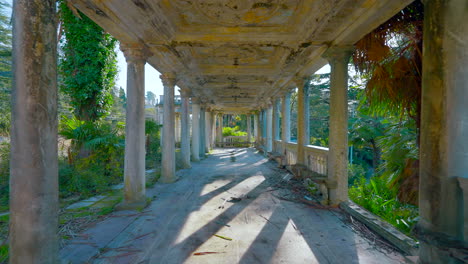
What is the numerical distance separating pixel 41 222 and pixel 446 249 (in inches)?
154

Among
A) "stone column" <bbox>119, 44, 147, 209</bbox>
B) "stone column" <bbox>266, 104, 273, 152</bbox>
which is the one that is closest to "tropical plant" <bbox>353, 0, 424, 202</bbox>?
"stone column" <bbox>119, 44, 147, 209</bbox>

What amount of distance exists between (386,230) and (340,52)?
10.8 feet

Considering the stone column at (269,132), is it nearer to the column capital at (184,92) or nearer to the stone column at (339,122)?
the column capital at (184,92)

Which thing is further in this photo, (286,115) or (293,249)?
(286,115)

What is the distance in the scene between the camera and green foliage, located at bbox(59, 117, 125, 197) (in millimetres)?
5289

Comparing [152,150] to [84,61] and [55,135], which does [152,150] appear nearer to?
[84,61]

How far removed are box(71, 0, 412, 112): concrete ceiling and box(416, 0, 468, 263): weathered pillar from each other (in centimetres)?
91

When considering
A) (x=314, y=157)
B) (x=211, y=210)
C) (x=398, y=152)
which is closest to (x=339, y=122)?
(x=398, y=152)

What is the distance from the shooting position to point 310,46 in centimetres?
468

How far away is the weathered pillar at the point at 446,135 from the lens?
82.7 inches

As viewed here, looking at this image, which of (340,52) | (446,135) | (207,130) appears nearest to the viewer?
(446,135)

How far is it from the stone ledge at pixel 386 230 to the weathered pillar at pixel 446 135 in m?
0.48

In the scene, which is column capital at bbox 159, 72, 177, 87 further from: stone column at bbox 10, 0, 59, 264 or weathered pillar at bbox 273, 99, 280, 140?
weathered pillar at bbox 273, 99, 280, 140

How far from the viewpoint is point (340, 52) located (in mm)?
4367
